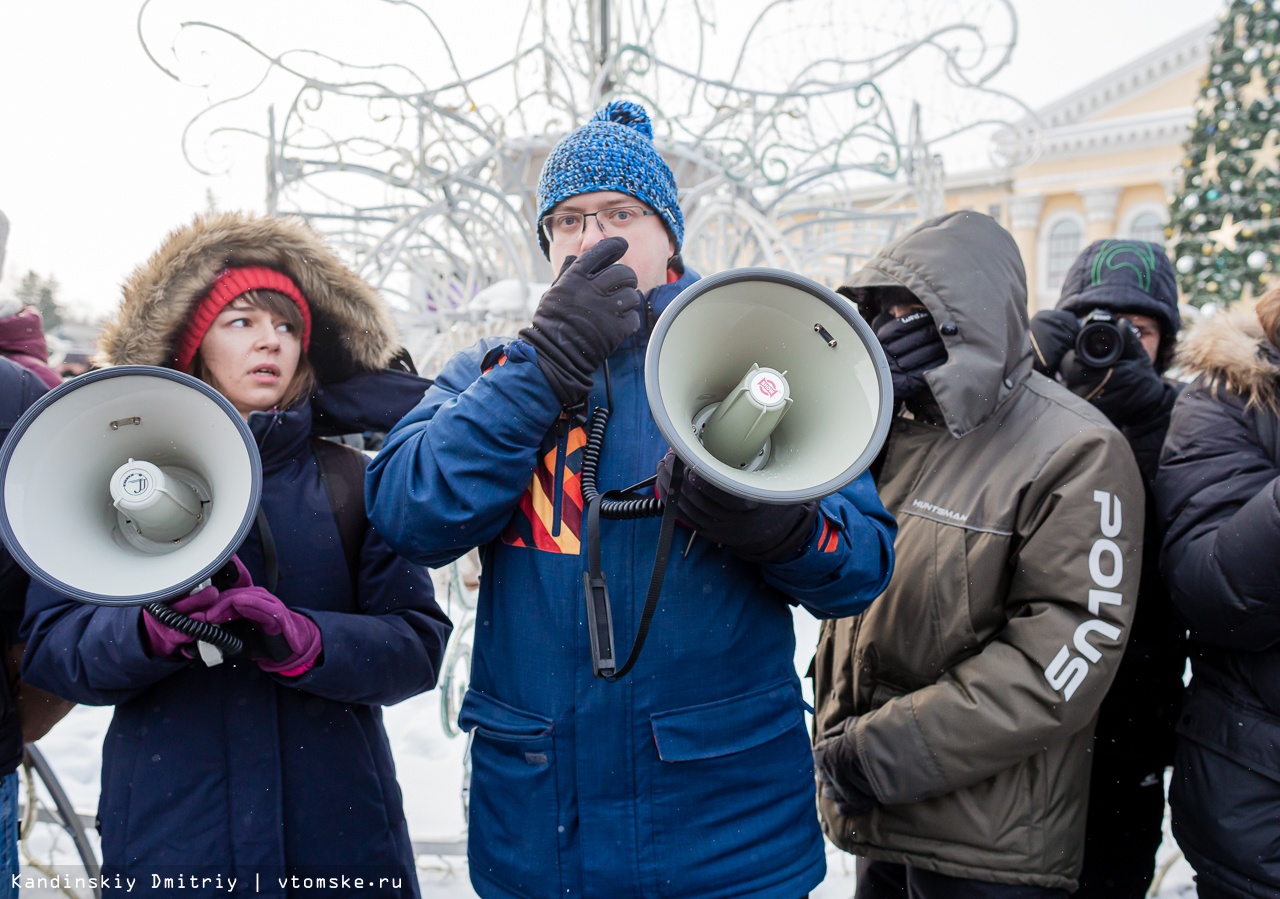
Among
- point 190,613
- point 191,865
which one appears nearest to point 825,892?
point 191,865

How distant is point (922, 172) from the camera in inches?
138

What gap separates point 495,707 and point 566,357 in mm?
564

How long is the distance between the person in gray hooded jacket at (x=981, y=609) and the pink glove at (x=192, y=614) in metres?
1.15

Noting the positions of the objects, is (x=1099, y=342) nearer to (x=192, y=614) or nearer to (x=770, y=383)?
(x=770, y=383)

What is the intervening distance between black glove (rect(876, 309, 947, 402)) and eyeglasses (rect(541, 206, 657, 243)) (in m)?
0.56

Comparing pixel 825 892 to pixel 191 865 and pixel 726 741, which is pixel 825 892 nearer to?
pixel 726 741

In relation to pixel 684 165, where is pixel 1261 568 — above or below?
below

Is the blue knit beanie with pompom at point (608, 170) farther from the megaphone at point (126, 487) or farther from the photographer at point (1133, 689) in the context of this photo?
the photographer at point (1133, 689)

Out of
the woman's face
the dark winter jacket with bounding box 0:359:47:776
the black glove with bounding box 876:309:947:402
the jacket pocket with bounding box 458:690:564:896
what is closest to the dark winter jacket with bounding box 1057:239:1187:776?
the black glove with bounding box 876:309:947:402

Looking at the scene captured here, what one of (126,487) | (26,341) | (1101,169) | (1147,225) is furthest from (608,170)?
(1147,225)

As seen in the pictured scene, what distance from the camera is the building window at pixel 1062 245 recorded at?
22.0 m

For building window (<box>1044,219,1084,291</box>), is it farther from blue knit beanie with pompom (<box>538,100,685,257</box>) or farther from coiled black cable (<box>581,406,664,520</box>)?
coiled black cable (<box>581,406,664,520</box>)

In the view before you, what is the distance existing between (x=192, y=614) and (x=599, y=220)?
0.92 m

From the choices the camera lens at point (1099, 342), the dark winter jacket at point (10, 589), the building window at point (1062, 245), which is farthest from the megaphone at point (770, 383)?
the building window at point (1062, 245)
